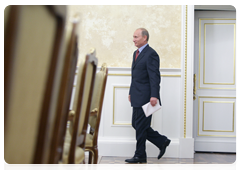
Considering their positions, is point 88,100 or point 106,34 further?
point 106,34

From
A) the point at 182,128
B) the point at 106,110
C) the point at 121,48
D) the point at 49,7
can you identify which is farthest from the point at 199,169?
the point at 49,7

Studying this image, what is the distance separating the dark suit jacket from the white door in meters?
1.15

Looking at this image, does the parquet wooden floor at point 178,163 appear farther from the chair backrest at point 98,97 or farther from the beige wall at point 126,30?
the beige wall at point 126,30

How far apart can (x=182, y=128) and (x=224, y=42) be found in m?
1.46

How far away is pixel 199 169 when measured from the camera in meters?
2.85

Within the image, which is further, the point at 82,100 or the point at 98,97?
the point at 98,97

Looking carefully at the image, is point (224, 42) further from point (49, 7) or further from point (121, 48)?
point (49, 7)

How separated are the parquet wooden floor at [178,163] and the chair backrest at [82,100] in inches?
62.1

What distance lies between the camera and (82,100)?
113cm

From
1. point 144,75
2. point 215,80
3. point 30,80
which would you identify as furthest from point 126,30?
point 30,80

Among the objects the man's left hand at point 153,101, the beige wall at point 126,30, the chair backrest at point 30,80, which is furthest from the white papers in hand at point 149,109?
the chair backrest at point 30,80

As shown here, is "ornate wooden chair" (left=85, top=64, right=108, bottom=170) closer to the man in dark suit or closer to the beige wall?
the man in dark suit

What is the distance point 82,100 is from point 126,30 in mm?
2742

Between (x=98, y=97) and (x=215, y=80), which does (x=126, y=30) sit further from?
(x=98, y=97)
